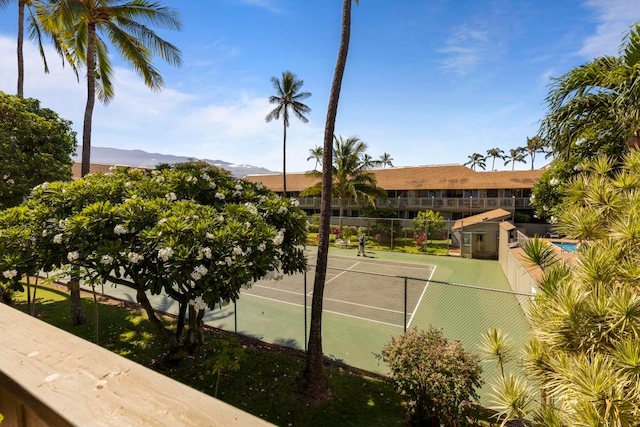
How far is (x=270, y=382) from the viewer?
742 cm

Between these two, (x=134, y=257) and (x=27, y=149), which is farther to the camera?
(x=27, y=149)

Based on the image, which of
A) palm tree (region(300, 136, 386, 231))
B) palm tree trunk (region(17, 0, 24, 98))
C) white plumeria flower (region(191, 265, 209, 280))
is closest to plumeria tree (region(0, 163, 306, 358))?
white plumeria flower (region(191, 265, 209, 280))

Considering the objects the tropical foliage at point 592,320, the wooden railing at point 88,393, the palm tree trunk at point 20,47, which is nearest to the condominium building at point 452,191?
the palm tree trunk at point 20,47

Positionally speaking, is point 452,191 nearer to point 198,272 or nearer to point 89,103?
point 89,103

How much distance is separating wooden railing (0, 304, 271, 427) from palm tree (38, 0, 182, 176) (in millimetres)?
11164

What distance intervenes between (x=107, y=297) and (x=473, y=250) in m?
21.7

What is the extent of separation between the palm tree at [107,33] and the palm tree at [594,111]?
1154cm

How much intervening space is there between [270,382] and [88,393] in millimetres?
7282

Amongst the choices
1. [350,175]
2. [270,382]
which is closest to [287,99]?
[350,175]

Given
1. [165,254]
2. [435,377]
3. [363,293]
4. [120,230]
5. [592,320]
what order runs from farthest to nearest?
[363,293] → [435,377] → [120,230] → [165,254] → [592,320]

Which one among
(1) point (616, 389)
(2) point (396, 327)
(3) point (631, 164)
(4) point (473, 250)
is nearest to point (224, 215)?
(1) point (616, 389)

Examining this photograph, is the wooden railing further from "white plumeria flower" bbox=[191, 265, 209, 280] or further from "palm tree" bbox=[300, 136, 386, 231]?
"palm tree" bbox=[300, 136, 386, 231]

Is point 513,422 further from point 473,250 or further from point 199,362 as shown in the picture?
point 473,250

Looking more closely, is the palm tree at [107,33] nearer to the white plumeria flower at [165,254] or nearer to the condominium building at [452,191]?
the white plumeria flower at [165,254]
